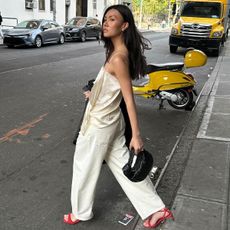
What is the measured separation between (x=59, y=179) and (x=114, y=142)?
4.40ft

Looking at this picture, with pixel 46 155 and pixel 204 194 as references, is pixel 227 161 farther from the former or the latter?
pixel 46 155

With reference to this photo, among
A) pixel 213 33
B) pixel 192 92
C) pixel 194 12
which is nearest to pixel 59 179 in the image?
pixel 192 92

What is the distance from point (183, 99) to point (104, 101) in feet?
15.2

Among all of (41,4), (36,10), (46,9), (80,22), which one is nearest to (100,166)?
(80,22)

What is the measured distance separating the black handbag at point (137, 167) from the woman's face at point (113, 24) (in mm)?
899

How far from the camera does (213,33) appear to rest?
55.4 feet

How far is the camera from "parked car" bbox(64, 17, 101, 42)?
23.8 metres

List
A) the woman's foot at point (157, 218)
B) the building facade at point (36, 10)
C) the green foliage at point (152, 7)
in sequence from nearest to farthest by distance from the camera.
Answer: the woman's foot at point (157, 218), the building facade at point (36, 10), the green foliage at point (152, 7)

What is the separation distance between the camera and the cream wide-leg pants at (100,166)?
2.93 m

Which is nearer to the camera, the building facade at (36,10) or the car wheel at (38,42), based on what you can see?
the car wheel at (38,42)

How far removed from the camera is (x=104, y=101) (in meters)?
2.85

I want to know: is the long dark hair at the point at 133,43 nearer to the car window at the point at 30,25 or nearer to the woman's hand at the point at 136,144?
the woman's hand at the point at 136,144

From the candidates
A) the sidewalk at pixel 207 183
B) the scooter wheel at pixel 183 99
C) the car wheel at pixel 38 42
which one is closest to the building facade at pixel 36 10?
the car wheel at pixel 38 42

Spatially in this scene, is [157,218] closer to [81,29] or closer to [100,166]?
[100,166]
